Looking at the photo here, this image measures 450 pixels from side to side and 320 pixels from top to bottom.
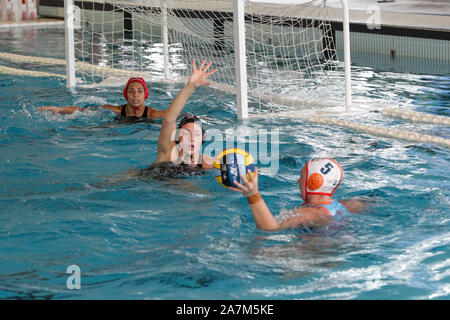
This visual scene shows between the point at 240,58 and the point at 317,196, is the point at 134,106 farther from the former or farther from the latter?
the point at 317,196

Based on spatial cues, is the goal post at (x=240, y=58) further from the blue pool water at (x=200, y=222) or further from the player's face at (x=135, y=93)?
the player's face at (x=135, y=93)

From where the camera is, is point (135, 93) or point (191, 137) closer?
point (191, 137)

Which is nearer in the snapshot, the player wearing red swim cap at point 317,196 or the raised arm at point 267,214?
the raised arm at point 267,214

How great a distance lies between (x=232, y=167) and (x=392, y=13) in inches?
446

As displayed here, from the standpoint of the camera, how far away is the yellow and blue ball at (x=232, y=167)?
11.0ft

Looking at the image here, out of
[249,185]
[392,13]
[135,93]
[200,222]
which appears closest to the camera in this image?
[249,185]

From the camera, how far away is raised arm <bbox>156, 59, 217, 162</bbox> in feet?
14.5

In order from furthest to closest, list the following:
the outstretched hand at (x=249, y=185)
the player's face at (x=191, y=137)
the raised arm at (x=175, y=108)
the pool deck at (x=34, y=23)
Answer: the pool deck at (x=34, y=23) → the player's face at (x=191, y=137) → the raised arm at (x=175, y=108) → the outstretched hand at (x=249, y=185)

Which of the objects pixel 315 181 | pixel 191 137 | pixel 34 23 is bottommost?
pixel 315 181

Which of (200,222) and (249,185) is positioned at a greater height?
(249,185)

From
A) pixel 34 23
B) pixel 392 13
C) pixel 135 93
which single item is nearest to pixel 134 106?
pixel 135 93

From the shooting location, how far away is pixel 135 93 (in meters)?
6.74

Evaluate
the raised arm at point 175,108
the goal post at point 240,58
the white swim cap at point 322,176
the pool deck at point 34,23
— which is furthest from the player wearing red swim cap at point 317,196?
the pool deck at point 34,23

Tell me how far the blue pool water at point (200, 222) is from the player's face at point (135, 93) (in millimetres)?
304
